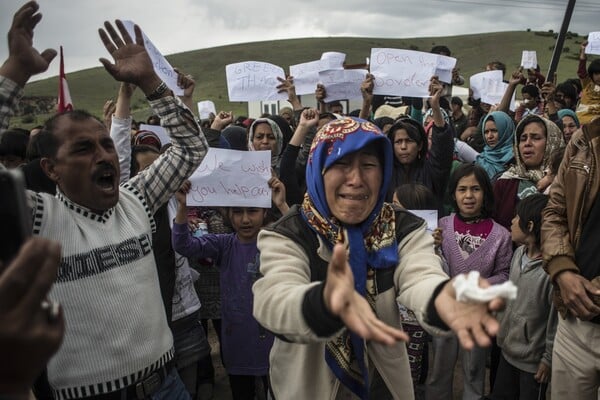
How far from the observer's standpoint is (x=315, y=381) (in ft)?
6.26

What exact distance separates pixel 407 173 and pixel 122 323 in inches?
115

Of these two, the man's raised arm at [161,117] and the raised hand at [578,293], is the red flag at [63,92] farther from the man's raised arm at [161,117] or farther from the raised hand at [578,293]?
the raised hand at [578,293]

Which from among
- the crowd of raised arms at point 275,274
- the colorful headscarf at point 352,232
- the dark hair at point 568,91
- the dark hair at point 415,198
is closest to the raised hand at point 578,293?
the crowd of raised arms at point 275,274

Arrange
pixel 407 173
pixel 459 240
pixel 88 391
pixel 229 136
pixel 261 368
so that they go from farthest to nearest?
pixel 229 136
pixel 407 173
pixel 459 240
pixel 261 368
pixel 88 391

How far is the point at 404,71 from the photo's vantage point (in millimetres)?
4840

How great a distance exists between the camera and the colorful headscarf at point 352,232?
1.85m

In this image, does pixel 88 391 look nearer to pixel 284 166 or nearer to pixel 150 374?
pixel 150 374

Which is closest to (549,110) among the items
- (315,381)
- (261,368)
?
(261,368)

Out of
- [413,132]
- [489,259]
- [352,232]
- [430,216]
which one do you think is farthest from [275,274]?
[413,132]

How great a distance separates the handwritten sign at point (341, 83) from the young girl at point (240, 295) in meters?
2.17

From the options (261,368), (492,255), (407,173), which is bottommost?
(261,368)

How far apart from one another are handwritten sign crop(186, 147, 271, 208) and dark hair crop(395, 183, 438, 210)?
983 mm

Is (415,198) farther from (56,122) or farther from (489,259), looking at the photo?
(56,122)

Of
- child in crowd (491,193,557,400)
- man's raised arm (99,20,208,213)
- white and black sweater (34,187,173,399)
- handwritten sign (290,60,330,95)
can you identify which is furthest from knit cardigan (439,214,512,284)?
handwritten sign (290,60,330,95)
